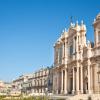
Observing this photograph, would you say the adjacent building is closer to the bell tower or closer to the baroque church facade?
the baroque church facade

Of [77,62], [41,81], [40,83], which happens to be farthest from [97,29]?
[40,83]

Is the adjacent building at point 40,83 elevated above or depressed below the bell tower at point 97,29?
below

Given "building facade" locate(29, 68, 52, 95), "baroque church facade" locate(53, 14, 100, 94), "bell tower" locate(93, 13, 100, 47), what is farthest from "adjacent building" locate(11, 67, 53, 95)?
"bell tower" locate(93, 13, 100, 47)

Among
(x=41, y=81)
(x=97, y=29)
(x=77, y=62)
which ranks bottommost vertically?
(x=41, y=81)

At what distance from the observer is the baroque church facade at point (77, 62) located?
1997 inches

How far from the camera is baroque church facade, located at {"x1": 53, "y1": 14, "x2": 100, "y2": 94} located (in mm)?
50719

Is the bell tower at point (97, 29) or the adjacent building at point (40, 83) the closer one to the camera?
the bell tower at point (97, 29)

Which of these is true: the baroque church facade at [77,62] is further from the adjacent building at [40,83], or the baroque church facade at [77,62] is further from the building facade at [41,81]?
the building facade at [41,81]

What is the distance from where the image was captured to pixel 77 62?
182 feet

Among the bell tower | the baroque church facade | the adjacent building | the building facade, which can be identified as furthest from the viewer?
the building facade

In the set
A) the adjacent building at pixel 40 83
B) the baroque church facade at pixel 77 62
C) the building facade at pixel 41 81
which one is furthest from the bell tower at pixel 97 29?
the building facade at pixel 41 81

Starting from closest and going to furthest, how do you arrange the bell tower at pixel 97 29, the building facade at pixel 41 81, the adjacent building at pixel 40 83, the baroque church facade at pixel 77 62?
the bell tower at pixel 97 29 < the baroque church facade at pixel 77 62 < the adjacent building at pixel 40 83 < the building facade at pixel 41 81

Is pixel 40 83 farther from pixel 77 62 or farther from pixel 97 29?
pixel 97 29

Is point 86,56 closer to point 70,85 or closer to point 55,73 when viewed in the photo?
point 70,85
